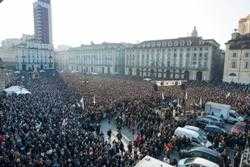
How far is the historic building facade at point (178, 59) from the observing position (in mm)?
66188

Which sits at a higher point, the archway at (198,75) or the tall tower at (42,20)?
the tall tower at (42,20)

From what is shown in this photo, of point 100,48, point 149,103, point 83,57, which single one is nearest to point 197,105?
point 149,103

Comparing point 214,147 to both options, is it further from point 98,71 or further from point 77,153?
point 98,71

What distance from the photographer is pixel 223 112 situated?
25.4 meters

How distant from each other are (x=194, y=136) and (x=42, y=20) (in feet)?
317

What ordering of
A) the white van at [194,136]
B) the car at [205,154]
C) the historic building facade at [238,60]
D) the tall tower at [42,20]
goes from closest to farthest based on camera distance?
the car at [205,154] → the white van at [194,136] → the historic building facade at [238,60] → the tall tower at [42,20]

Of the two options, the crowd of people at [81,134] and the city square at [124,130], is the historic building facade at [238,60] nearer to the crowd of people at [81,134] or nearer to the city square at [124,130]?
the city square at [124,130]

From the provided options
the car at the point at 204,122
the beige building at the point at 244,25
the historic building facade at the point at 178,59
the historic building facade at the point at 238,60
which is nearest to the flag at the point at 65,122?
the car at the point at 204,122

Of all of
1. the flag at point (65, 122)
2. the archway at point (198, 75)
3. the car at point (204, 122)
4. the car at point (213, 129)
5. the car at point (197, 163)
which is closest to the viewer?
the car at point (197, 163)

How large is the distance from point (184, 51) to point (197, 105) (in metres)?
43.3

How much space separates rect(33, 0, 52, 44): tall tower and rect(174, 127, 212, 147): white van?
303ft

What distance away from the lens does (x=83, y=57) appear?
111062 mm

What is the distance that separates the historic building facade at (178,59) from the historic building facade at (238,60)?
24.5 ft

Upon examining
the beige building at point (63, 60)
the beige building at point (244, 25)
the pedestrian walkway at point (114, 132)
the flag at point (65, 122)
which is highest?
the beige building at point (244, 25)
